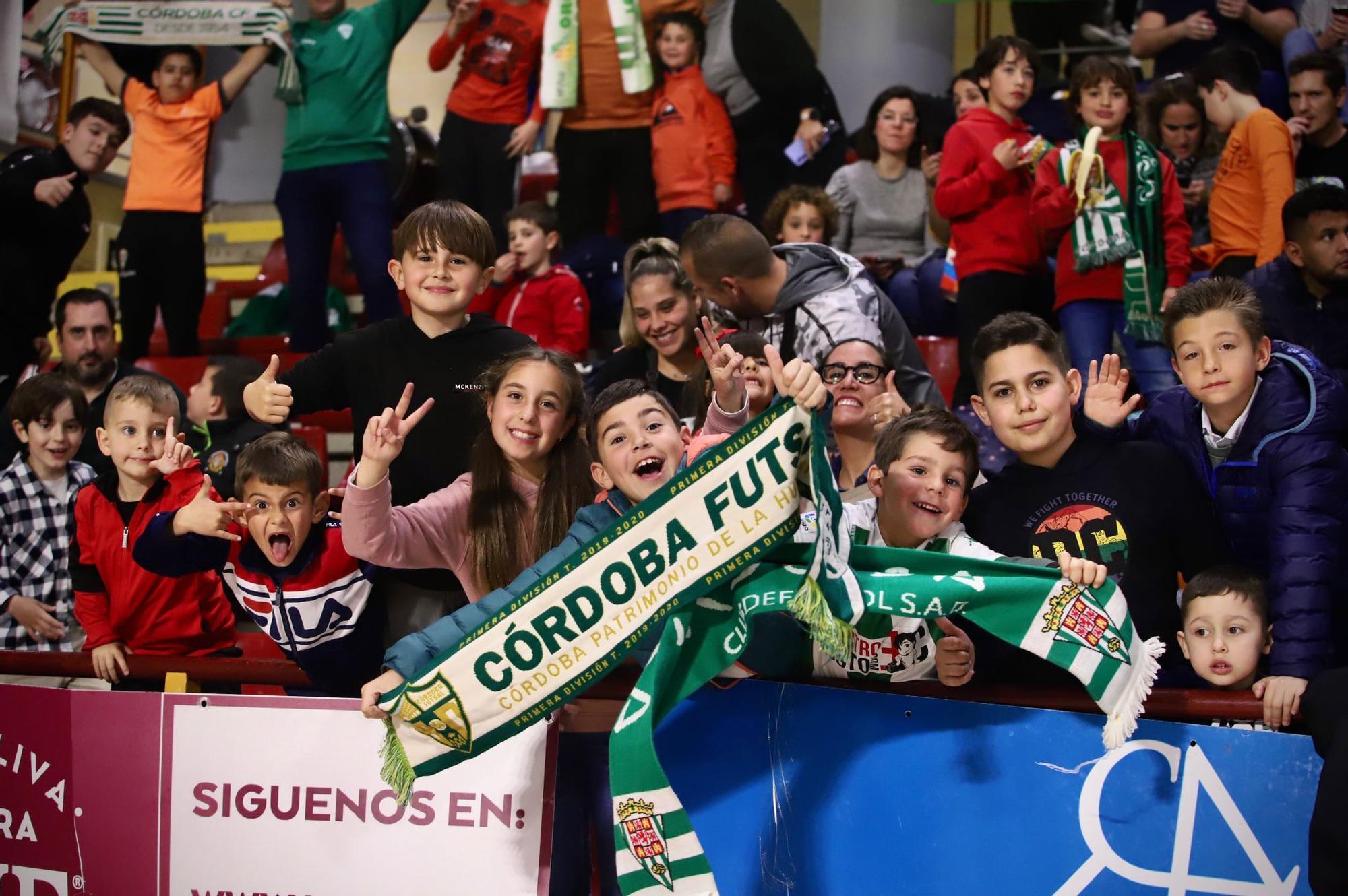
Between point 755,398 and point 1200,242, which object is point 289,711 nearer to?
point 755,398

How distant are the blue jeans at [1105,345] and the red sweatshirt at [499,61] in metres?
3.09

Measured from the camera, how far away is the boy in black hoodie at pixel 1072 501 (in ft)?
11.2

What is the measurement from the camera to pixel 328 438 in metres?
8.27

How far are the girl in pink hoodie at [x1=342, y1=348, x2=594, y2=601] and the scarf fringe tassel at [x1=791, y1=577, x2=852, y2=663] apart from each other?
33.4 inches

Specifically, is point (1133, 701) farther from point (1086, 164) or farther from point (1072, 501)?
point (1086, 164)

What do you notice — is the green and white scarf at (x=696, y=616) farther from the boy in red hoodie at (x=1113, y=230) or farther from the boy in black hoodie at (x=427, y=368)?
the boy in red hoodie at (x=1113, y=230)

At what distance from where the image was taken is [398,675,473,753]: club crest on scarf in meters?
3.13

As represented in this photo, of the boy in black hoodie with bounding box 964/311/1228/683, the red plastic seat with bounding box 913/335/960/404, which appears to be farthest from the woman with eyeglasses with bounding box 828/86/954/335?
the boy in black hoodie with bounding box 964/311/1228/683

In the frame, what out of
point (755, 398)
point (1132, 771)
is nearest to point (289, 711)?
point (755, 398)

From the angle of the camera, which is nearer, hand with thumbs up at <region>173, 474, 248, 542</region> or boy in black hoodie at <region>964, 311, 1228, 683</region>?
boy in black hoodie at <region>964, 311, 1228, 683</region>

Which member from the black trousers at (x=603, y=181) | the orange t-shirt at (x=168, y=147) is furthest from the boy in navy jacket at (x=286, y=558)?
the orange t-shirt at (x=168, y=147)

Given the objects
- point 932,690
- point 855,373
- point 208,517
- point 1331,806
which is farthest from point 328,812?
point 1331,806

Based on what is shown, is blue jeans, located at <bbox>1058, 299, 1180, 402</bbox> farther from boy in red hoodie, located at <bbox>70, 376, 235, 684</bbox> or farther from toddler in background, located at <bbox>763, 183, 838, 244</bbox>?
boy in red hoodie, located at <bbox>70, 376, 235, 684</bbox>

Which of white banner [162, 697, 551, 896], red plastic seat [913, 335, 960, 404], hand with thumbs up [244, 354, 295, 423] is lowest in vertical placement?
white banner [162, 697, 551, 896]
